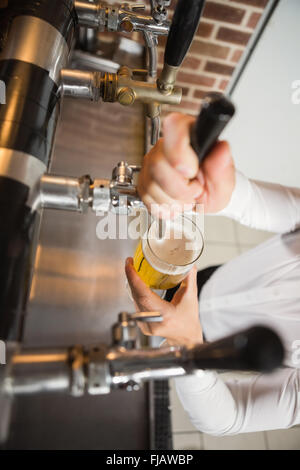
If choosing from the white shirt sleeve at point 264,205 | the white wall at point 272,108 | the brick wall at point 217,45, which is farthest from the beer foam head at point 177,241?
the white wall at point 272,108

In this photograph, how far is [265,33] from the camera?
1.27 metres

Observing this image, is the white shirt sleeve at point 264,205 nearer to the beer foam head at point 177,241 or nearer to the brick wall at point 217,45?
the beer foam head at point 177,241

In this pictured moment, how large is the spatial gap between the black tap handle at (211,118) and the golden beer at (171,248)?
354 millimetres

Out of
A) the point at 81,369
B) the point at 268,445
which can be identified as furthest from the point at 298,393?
Answer: the point at 268,445

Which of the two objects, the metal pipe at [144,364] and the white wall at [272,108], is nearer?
the metal pipe at [144,364]

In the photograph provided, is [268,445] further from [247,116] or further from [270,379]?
[247,116]

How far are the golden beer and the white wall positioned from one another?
1.12 metres

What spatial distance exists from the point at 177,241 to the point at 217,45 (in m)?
1.13

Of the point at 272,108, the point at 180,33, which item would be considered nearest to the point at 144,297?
the point at 180,33

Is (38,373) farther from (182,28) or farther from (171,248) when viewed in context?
(182,28)

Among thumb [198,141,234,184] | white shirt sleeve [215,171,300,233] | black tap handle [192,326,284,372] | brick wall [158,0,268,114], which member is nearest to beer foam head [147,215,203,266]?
white shirt sleeve [215,171,300,233]

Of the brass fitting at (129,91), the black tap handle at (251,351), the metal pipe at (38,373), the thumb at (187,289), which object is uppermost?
the brass fitting at (129,91)

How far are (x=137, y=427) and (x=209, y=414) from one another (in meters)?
0.32

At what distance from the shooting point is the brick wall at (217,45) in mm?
1201
